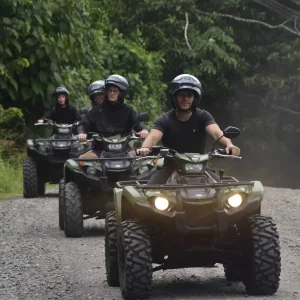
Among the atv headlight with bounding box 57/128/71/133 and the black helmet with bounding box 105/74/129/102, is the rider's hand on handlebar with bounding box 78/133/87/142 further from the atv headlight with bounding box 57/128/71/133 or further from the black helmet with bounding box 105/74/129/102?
the atv headlight with bounding box 57/128/71/133

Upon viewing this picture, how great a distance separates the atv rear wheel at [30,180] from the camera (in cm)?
1952

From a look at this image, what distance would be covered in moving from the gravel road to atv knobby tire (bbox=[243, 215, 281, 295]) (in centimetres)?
11

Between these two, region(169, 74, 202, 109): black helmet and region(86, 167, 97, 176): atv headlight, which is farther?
region(86, 167, 97, 176): atv headlight

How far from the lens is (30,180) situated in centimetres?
1952

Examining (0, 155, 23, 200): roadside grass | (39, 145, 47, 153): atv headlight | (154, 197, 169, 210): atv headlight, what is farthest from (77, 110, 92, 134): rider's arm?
(154, 197, 169, 210): atv headlight

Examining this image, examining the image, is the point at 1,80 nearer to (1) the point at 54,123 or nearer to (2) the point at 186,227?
(1) the point at 54,123

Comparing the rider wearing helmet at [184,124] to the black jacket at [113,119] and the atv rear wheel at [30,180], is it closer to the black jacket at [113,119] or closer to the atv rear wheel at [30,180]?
the black jacket at [113,119]

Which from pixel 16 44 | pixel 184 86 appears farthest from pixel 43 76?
pixel 184 86

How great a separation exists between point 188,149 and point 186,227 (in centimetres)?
159

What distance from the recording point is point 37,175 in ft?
64.9

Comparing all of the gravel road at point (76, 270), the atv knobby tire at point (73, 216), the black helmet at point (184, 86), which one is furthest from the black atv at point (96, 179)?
the black helmet at point (184, 86)

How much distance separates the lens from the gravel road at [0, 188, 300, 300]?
8.85 m

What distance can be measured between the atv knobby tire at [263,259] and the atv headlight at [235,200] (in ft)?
0.67

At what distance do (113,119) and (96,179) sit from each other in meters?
1.57
